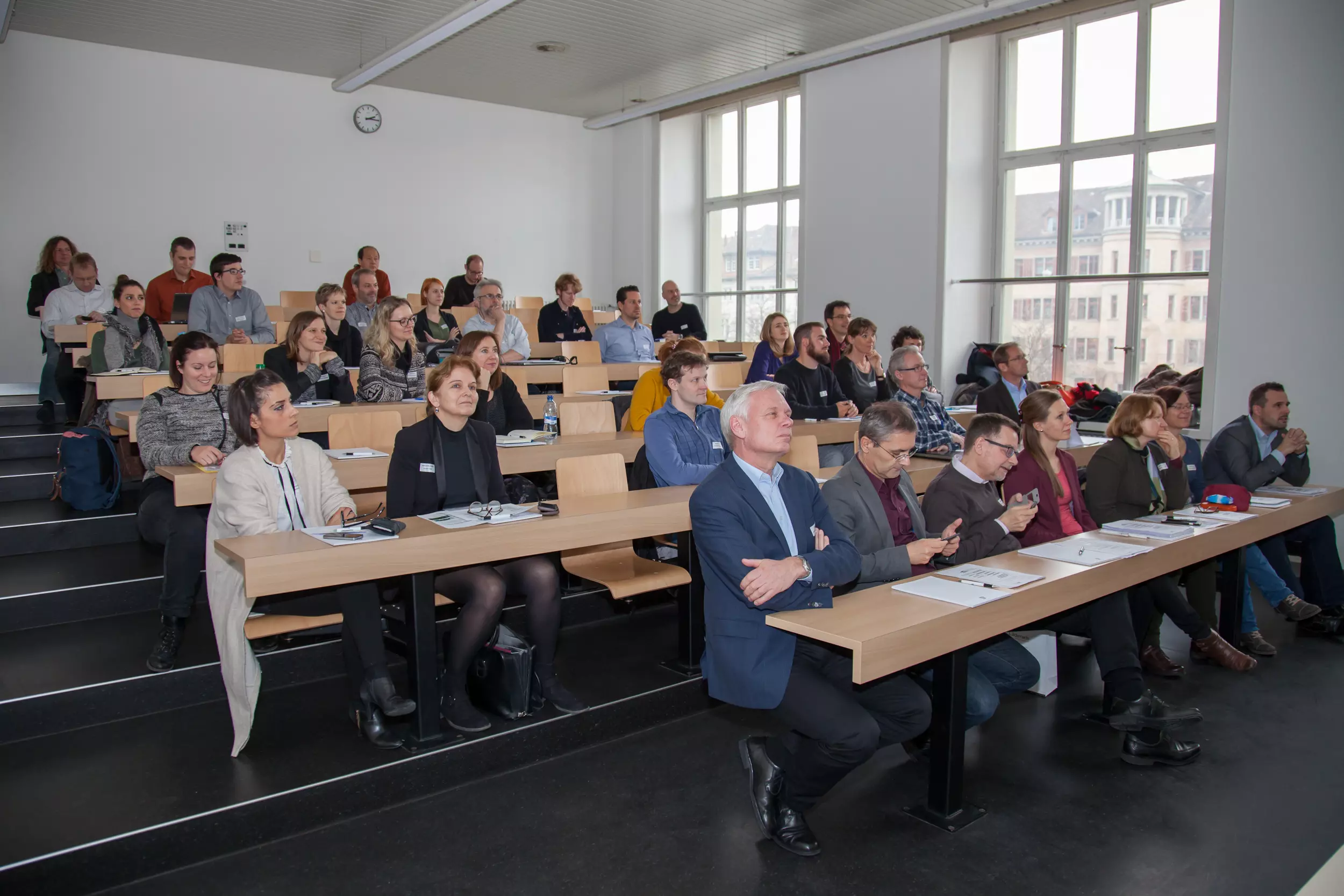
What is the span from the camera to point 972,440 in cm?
329

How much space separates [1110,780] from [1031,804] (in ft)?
1.20

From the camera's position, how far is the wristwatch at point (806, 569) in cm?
249

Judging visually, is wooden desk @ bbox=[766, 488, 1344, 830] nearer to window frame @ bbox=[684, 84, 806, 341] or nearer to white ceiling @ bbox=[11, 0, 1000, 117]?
white ceiling @ bbox=[11, 0, 1000, 117]

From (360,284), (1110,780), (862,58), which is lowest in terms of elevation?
(1110,780)

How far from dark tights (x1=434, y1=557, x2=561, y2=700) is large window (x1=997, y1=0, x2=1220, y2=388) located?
6000 millimetres

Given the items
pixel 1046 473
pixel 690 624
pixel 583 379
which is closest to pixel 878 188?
pixel 583 379

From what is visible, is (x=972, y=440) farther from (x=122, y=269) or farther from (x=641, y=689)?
(x=122, y=269)

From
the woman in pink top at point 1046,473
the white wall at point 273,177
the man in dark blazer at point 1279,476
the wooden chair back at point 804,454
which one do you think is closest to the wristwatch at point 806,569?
the woman in pink top at point 1046,473

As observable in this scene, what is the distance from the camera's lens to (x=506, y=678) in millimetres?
3193

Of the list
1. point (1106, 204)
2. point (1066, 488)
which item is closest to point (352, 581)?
point (1066, 488)

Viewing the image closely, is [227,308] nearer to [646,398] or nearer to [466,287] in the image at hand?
[466,287]

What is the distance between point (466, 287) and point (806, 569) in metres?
8.03

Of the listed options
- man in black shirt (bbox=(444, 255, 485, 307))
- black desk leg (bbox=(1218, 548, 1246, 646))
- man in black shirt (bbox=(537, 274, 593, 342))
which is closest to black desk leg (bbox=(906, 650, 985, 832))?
black desk leg (bbox=(1218, 548, 1246, 646))

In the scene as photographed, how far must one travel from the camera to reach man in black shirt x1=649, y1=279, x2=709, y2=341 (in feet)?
31.3
